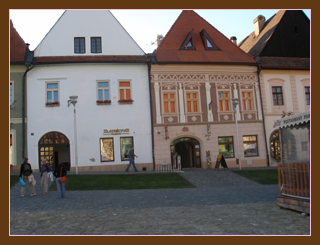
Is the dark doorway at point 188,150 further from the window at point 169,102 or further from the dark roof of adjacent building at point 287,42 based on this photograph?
the dark roof of adjacent building at point 287,42

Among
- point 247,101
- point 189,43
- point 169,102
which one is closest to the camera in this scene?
point 169,102

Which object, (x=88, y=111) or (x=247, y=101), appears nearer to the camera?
(x=88, y=111)

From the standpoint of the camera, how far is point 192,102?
1000 inches

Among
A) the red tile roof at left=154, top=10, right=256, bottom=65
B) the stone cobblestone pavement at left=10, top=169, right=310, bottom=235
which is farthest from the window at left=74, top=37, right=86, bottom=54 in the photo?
the stone cobblestone pavement at left=10, top=169, right=310, bottom=235

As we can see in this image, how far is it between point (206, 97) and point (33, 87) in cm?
1325

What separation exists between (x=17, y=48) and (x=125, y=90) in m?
8.89

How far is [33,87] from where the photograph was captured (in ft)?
76.7

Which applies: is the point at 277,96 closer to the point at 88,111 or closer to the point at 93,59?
the point at 93,59

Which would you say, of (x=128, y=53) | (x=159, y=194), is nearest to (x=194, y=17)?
(x=128, y=53)

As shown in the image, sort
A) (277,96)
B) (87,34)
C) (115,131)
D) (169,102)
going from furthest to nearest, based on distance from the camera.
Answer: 1. (277,96)
2. (169,102)
3. (87,34)
4. (115,131)

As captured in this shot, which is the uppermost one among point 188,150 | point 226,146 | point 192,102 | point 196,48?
point 196,48

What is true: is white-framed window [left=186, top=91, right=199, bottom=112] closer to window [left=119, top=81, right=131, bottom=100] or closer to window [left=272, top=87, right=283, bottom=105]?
window [left=119, top=81, right=131, bottom=100]

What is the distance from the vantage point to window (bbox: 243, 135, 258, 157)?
2577 cm

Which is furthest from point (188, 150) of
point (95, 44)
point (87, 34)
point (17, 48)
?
point (17, 48)
